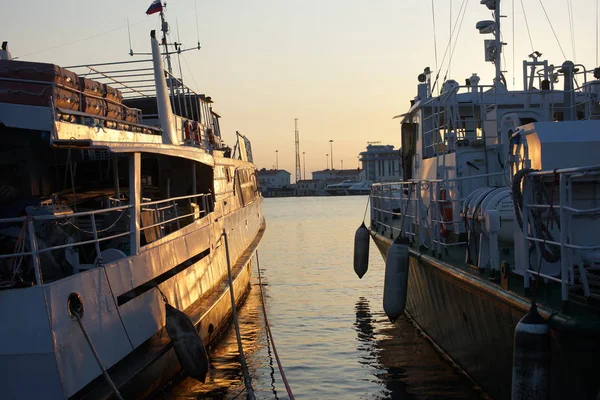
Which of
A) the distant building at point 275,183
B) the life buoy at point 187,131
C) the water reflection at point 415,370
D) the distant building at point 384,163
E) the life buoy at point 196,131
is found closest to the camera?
the water reflection at point 415,370

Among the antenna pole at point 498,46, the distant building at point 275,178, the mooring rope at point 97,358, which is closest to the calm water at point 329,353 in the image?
the mooring rope at point 97,358

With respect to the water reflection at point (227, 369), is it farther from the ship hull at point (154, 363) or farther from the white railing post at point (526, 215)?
the white railing post at point (526, 215)

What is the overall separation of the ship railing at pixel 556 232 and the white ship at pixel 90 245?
4.39m

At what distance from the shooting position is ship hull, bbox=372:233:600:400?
21.5 ft

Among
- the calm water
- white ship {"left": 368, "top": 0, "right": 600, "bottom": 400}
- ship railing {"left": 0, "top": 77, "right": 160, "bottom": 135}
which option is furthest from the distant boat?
ship railing {"left": 0, "top": 77, "right": 160, "bottom": 135}

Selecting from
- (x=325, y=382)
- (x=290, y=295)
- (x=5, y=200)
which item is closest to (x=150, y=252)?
(x=5, y=200)

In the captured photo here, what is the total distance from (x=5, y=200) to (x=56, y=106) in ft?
4.35

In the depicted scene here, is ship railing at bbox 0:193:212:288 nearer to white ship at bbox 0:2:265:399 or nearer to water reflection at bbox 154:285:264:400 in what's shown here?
white ship at bbox 0:2:265:399

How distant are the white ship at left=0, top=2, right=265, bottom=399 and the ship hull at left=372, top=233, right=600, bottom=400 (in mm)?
3587

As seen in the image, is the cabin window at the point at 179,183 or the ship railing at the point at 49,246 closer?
the ship railing at the point at 49,246

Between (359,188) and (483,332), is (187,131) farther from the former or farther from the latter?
(359,188)

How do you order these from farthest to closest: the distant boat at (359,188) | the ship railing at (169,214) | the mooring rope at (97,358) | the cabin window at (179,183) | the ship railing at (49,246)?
1. the distant boat at (359,188)
2. the cabin window at (179,183)
3. the ship railing at (169,214)
4. the ship railing at (49,246)
5. the mooring rope at (97,358)

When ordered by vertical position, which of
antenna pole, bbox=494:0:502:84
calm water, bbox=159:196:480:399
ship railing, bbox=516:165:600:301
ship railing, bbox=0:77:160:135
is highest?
antenna pole, bbox=494:0:502:84

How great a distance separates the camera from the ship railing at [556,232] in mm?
7312
